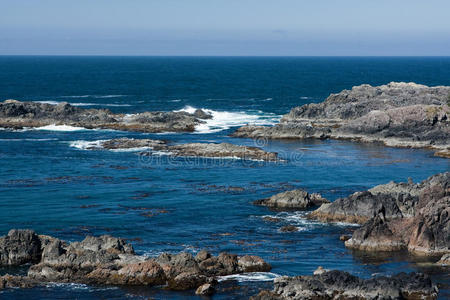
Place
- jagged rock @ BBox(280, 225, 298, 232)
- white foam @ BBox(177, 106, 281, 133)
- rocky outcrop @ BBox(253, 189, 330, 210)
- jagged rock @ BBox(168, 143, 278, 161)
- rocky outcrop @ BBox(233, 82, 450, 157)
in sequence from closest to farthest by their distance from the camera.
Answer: jagged rock @ BBox(280, 225, 298, 232)
rocky outcrop @ BBox(253, 189, 330, 210)
jagged rock @ BBox(168, 143, 278, 161)
rocky outcrop @ BBox(233, 82, 450, 157)
white foam @ BBox(177, 106, 281, 133)

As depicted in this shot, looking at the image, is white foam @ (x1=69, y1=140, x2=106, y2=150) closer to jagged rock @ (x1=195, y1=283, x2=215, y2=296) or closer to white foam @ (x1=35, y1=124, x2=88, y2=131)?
white foam @ (x1=35, y1=124, x2=88, y2=131)

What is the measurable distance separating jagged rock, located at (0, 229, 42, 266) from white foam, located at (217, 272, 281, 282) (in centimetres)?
1365

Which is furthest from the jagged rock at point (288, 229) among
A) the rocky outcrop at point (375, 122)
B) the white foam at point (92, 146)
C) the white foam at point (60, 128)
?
the white foam at point (60, 128)

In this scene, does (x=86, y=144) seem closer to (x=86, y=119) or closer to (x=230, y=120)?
(x=86, y=119)

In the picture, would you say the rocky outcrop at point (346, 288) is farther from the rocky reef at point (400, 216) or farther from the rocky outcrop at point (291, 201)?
the rocky outcrop at point (291, 201)

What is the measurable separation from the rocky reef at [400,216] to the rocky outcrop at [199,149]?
1065 inches

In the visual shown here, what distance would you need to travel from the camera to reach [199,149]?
9075cm

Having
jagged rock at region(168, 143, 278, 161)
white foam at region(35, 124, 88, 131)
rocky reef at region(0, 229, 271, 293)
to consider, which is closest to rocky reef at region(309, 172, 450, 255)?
rocky reef at region(0, 229, 271, 293)

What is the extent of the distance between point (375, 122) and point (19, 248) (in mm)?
68943

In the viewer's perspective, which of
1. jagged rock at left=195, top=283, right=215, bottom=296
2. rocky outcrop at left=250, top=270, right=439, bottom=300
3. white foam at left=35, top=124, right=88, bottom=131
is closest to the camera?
rocky outcrop at left=250, top=270, right=439, bottom=300

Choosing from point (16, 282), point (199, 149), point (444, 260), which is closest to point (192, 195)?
point (199, 149)

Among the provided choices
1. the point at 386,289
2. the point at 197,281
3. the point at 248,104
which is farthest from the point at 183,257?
the point at 248,104

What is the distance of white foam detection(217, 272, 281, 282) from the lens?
Result: 141ft

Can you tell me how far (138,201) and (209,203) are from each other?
674cm
